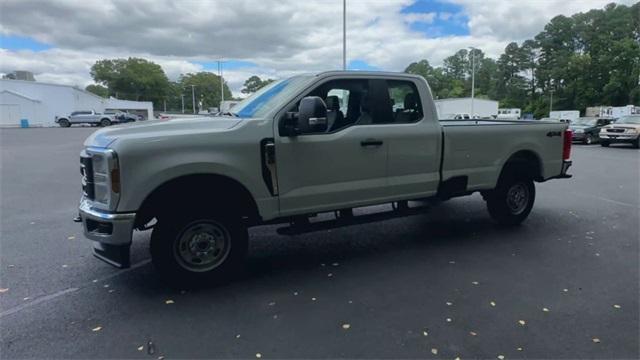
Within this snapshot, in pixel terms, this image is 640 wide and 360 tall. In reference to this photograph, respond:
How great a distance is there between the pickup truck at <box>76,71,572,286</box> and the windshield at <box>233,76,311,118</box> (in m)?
0.02

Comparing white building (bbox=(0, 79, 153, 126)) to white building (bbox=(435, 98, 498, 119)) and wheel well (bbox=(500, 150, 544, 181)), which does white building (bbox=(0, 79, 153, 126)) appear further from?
wheel well (bbox=(500, 150, 544, 181))

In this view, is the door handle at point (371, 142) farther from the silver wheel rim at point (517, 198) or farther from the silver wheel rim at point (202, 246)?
the silver wheel rim at point (517, 198)

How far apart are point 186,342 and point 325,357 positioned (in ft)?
3.52

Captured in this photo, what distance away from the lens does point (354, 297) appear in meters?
4.02

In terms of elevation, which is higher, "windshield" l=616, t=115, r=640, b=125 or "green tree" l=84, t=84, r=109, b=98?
"green tree" l=84, t=84, r=109, b=98

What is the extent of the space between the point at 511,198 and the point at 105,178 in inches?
217

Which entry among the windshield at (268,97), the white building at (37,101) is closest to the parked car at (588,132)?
the windshield at (268,97)

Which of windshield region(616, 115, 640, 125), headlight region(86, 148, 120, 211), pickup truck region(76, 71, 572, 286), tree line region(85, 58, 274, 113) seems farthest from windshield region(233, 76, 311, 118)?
tree line region(85, 58, 274, 113)

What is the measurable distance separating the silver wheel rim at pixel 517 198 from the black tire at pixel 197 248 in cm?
421

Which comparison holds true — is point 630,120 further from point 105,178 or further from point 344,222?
point 105,178

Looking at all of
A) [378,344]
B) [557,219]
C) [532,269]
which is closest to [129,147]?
[378,344]

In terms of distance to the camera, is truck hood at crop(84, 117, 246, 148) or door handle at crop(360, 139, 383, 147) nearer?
truck hood at crop(84, 117, 246, 148)

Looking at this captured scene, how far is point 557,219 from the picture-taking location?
698cm

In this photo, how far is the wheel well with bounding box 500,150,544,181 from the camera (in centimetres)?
631
